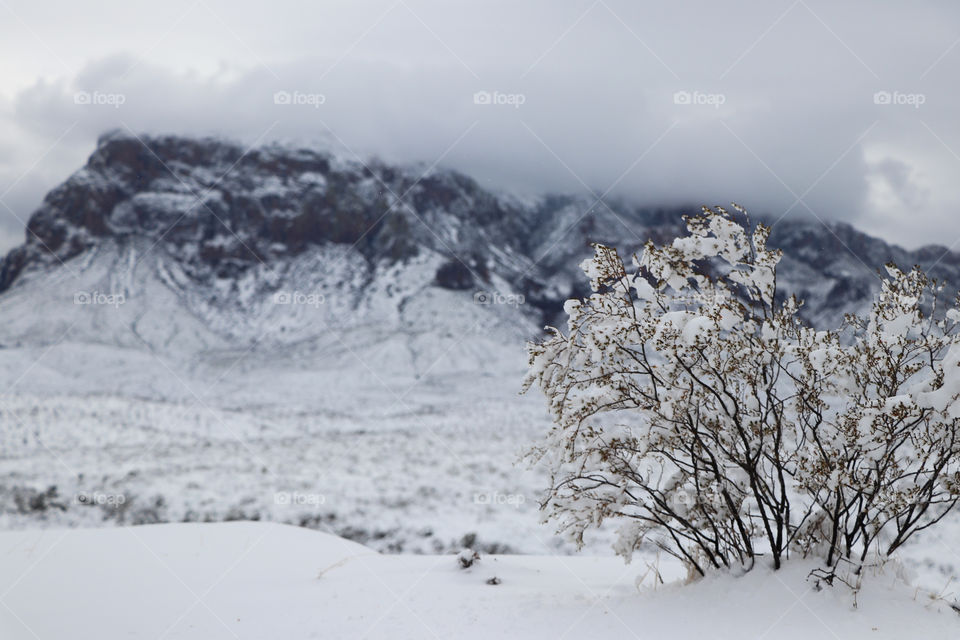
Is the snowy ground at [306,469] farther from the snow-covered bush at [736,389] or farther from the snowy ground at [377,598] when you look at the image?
the snowy ground at [377,598]

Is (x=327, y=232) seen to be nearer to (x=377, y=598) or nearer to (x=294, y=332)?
(x=294, y=332)

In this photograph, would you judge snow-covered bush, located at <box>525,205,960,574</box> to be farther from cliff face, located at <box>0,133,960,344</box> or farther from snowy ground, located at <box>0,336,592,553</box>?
cliff face, located at <box>0,133,960,344</box>

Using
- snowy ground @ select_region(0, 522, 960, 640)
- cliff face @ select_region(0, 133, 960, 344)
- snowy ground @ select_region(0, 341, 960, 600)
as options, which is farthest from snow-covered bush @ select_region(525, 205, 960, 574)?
cliff face @ select_region(0, 133, 960, 344)

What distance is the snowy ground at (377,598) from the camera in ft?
16.8

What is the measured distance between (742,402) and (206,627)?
18.2ft

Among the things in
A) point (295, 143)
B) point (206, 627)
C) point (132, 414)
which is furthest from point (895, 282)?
point (295, 143)

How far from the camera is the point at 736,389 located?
5707 mm

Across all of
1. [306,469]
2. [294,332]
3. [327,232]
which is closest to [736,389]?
[306,469]

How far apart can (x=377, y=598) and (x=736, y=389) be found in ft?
14.3

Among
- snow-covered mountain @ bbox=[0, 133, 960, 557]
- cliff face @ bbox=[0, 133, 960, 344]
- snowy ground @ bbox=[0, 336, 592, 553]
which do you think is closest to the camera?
snowy ground @ bbox=[0, 336, 592, 553]

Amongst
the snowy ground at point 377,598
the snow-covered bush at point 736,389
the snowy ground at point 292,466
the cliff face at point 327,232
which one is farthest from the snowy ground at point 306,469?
the cliff face at point 327,232

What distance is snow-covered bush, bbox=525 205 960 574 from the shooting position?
5238mm

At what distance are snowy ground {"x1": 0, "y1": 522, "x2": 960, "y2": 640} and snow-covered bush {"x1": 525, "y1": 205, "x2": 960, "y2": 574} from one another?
1.95 ft

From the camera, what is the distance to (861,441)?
511 cm
